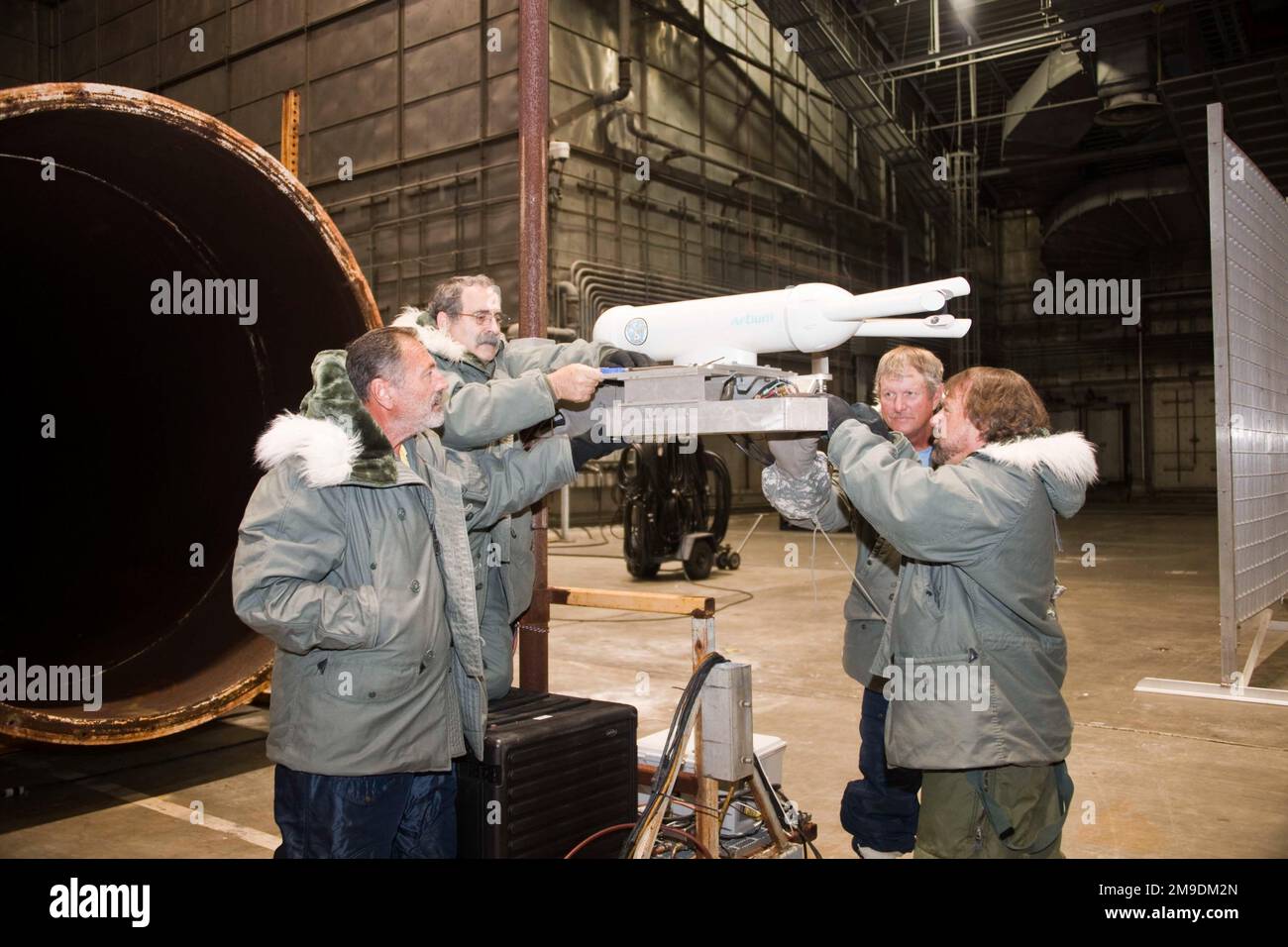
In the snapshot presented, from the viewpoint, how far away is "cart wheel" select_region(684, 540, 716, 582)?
9289mm

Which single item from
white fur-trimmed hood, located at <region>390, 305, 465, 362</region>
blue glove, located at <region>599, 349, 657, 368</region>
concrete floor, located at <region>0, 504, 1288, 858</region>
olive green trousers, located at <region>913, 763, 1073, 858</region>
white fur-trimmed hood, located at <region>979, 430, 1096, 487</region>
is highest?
white fur-trimmed hood, located at <region>390, 305, 465, 362</region>

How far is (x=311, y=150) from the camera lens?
1444cm

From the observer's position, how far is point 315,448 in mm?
1925

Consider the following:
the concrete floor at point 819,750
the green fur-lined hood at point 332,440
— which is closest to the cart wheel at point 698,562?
the concrete floor at point 819,750

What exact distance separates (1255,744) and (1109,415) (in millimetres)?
17625

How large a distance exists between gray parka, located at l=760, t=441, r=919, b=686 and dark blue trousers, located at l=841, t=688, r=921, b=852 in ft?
0.47

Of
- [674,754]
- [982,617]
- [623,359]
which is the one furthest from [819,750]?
[623,359]

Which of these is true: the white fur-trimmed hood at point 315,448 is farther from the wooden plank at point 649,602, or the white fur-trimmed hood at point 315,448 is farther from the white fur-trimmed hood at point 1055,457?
the white fur-trimmed hood at point 1055,457

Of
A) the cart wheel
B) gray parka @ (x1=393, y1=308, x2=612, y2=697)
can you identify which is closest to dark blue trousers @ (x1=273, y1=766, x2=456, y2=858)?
gray parka @ (x1=393, y1=308, x2=612, y2=697)

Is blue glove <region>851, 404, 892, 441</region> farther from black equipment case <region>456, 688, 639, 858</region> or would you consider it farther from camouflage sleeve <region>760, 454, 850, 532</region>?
black equipment case <region>456, 688, 639, 858</region>

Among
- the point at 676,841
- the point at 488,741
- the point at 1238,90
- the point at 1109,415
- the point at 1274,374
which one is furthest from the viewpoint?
the point at 1109,415

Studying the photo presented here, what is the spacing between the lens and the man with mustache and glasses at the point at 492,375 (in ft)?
7.43

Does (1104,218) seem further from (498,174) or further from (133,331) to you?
(133,331)

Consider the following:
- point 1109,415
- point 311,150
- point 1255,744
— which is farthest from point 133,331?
point 1109,415
